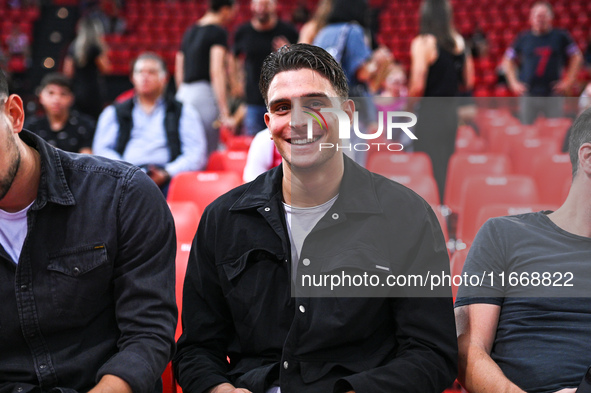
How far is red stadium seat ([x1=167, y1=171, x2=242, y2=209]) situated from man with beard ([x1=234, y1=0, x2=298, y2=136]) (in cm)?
138

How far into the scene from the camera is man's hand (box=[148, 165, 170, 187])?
12.3 ft

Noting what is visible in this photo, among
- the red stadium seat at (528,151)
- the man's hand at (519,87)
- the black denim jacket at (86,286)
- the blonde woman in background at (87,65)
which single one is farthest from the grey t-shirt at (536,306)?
the man's hand at (519,87)

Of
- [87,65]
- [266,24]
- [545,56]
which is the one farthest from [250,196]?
[545,56]

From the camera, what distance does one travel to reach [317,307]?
158 cm

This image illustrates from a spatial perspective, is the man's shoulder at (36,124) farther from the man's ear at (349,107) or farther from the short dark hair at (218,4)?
the man's ear at (349,107)

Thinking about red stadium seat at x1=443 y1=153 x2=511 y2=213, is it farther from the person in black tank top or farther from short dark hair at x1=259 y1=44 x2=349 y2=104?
short dark hair at x1=259 y1=44 x2=349 y2=104

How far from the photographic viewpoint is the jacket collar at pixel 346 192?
5.36 ft

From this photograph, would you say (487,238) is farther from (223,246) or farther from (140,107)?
(140,107)

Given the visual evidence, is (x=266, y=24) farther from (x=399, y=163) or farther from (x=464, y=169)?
(x=399, y=163)

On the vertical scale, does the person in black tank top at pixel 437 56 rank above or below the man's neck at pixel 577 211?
above

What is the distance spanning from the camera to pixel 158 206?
64.7 inches

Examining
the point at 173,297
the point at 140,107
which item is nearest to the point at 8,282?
the point at 173,297

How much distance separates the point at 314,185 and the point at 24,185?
724 millimetres

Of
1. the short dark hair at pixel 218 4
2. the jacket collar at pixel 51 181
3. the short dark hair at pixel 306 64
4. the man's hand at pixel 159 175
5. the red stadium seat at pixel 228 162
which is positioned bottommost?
the red stadium seat at pixel 228 162
